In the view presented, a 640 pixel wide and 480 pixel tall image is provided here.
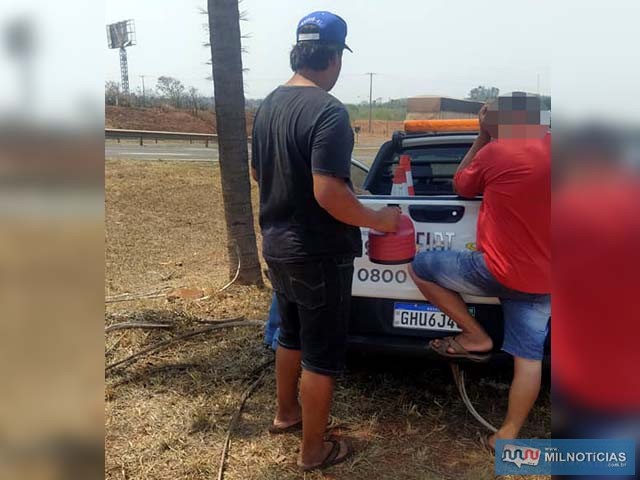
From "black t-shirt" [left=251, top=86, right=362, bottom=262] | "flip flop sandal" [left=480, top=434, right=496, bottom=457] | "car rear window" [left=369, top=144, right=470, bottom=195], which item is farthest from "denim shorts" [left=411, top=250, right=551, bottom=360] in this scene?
"car rear window" [left=369, top=144, right=470, bottom=195]

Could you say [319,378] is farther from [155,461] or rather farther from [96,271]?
[96,271]

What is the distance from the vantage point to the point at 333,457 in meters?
3.19

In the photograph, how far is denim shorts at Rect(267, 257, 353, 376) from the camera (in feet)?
9.61

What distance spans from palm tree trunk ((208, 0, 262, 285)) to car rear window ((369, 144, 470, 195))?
1.59 m

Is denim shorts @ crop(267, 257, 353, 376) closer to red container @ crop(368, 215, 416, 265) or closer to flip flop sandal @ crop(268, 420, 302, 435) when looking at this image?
red container @ crop(368, 215, 416, 265)

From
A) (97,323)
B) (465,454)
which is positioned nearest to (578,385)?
(97,323)

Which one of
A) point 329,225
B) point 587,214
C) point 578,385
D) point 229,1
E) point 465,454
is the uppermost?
point 229,1

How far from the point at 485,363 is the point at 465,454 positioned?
19.8 inches

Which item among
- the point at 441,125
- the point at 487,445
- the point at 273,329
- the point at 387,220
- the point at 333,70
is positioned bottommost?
the point at 487,445

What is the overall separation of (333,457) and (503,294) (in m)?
1.19

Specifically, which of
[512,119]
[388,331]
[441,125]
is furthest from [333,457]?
[441,125]

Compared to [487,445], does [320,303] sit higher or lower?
higher

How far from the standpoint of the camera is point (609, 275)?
1456 millimetres

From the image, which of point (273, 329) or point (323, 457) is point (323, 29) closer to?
point (273, 329)
